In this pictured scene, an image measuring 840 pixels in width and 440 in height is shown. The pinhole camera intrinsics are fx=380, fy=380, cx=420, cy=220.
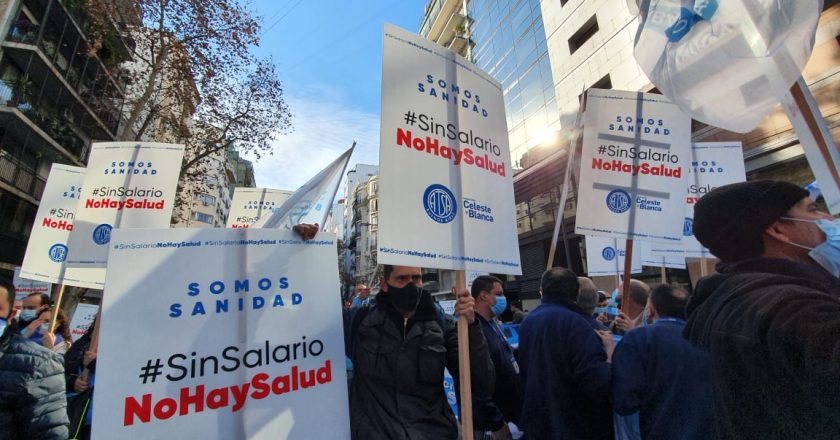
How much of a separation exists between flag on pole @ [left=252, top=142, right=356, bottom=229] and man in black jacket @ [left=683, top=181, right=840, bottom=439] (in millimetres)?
2302

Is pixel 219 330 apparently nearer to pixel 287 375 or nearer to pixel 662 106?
pixel 287 375

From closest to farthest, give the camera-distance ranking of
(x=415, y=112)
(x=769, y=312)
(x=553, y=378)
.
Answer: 1. (x=769, y=312)
2. (x=415, y=112)
3. (x=553, y=378)

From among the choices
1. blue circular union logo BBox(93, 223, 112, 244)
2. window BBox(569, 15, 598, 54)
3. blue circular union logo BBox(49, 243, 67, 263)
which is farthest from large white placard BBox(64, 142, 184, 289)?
window BBox(569, 15, 598, 54)

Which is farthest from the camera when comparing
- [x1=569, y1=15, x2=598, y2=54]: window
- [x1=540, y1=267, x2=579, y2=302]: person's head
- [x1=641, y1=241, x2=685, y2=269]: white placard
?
[x1=569, y1=15, x2=598, y2=54]: window

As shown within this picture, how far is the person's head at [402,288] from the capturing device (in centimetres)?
230

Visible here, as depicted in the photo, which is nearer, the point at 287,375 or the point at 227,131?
the point at 287,375

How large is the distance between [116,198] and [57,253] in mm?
1861

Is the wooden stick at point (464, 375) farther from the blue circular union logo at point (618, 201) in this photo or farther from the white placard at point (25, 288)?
the white placard at point (25, 288)

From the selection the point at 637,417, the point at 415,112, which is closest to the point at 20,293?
the point at 415,112

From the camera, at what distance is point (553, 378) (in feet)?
7.36

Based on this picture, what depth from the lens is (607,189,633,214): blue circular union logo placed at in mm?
3336

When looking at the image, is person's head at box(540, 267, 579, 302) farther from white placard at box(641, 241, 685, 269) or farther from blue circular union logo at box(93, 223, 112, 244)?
blue circular union logo at box(93, 223, 112, 244)

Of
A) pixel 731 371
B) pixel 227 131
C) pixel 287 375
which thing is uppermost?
pixel 227 131

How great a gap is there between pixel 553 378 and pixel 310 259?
1586mm
